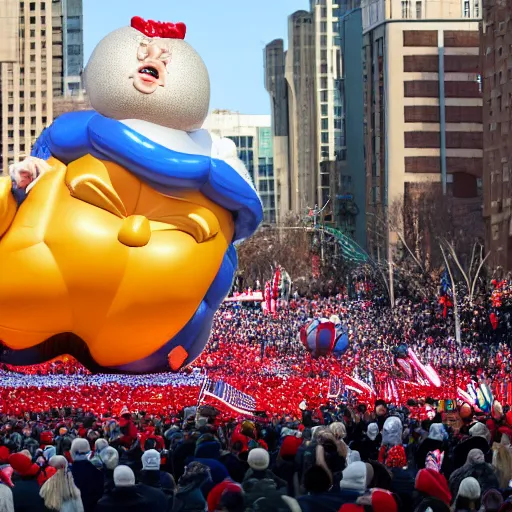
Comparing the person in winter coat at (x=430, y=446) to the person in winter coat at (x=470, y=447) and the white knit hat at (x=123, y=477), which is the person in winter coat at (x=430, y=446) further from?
the white knit hat at (x=123, y=477)

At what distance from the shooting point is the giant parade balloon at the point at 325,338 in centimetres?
4303

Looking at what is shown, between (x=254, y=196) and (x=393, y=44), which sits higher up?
(x=393, y=44)

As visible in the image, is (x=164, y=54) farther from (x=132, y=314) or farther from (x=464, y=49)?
(x=464, y=49)

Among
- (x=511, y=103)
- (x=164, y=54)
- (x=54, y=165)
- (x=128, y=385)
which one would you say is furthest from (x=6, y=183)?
(x=511, y=103)

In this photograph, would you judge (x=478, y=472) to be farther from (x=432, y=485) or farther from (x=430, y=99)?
(x=430, y=99)

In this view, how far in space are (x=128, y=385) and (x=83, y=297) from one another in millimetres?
4507

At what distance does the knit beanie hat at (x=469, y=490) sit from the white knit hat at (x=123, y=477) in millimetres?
2190

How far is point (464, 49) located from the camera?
10425cm

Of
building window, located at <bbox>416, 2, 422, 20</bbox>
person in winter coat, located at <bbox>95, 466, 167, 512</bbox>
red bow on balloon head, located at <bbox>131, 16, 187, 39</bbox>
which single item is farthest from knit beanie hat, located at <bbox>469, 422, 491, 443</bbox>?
building window, located at <bbox>416, 2, 422, 20</bbox>

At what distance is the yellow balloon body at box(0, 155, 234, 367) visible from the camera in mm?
24734

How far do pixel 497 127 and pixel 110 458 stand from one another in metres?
59.3

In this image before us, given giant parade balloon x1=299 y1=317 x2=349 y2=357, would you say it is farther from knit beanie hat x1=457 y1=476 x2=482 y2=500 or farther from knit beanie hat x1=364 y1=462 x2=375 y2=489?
knit beanie hat x1=457 y1=476 x2=482 y2=500

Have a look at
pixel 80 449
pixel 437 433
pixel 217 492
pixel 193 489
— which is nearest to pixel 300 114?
pixel 437 433

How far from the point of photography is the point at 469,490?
39.7 feet
